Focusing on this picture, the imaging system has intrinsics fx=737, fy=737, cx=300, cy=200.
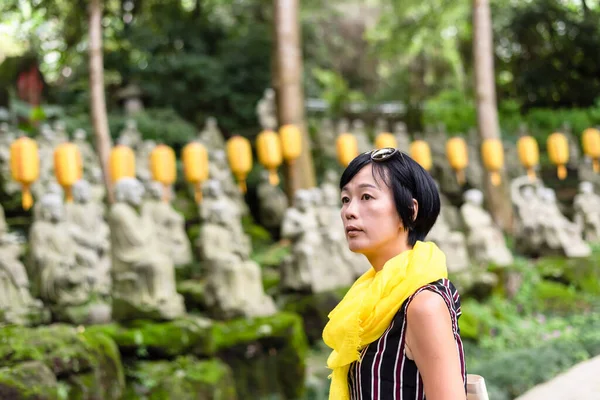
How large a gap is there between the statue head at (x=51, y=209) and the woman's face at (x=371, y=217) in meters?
5.92

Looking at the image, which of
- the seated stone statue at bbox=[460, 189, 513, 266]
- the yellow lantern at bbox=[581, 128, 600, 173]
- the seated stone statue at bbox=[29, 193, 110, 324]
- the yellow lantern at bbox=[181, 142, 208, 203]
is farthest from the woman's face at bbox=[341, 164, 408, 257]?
the yellow lantern at bbox=[581, 128, 600, 173]

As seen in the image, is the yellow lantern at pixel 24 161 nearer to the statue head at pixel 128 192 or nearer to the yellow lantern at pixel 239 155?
the statue head at pixel 128 192

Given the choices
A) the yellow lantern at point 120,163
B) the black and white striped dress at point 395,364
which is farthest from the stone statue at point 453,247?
the black and white striped dress at point 395,364

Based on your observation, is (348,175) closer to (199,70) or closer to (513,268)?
(513,268)

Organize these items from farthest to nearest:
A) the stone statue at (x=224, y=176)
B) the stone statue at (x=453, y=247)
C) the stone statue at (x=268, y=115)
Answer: the stone statue at (x=268, y=115) < the stone statue at (x=224, y=176) < the stone statue at (x=453, y=247)

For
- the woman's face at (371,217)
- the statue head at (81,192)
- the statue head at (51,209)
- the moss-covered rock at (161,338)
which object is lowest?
the moss-covered rock at (161,338)

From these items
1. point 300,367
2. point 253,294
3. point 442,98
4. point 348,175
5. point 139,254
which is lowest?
point 300,367

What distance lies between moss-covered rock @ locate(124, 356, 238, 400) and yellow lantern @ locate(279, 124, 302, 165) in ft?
18.2

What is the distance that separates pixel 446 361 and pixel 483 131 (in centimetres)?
1177

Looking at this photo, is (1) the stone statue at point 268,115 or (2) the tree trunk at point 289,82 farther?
(1) the stone statue at point 268,115

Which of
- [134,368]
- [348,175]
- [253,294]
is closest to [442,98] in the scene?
[253,294]

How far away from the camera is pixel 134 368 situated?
5980 mm

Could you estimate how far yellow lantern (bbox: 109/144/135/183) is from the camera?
10180 mm

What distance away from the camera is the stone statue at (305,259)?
27.9 ft
